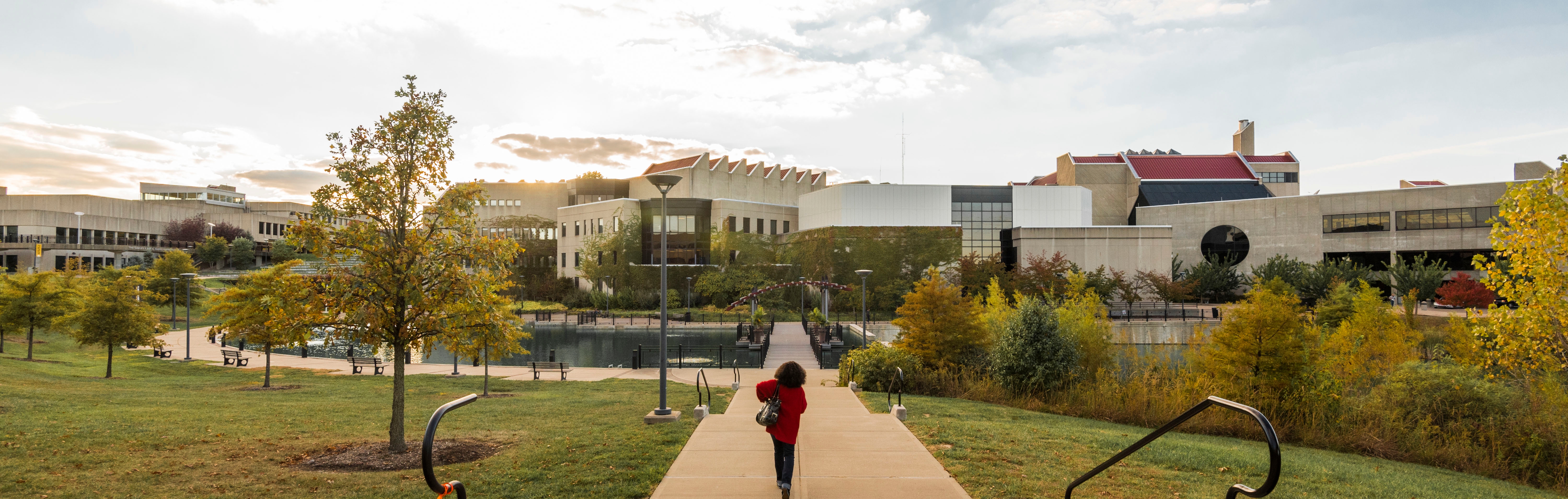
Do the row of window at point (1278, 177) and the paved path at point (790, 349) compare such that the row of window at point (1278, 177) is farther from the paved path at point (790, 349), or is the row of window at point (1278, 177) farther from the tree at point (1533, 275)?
the tree at point (1533, 275)

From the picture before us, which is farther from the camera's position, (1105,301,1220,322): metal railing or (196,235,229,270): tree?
(196,235,229,270): tree

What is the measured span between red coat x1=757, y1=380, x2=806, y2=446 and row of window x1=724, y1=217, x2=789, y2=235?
5672cm

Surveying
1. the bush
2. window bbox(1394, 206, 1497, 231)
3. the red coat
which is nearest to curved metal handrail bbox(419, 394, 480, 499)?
the red coat

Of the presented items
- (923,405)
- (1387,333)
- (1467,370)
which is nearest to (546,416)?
(923,405)

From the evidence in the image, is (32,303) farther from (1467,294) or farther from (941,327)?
(1467,294)

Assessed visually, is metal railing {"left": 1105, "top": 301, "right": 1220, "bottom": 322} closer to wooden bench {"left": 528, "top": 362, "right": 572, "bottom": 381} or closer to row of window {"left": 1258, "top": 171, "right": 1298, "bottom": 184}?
wooden bench {"left": 528, "top": 362, "right": 572, "bottom": 381}

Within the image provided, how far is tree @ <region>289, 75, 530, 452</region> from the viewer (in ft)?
30.9

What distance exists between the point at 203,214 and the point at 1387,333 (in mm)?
119850

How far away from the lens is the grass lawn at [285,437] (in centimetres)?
755

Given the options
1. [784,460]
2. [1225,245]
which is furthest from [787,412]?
[1225,245]

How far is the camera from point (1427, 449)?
39.8ft

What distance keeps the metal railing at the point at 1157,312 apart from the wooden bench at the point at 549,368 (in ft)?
94.1

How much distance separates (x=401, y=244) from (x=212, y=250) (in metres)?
89.9

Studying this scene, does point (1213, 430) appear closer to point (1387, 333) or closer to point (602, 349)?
point (1387, 333)
